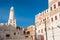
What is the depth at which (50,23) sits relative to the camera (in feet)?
126

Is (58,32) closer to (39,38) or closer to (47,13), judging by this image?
(47,13)

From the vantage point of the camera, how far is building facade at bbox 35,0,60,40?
3538cm

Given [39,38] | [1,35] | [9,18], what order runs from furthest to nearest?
[9,18] < [1,35] < [39,38]

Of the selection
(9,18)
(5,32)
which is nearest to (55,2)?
(5,32)

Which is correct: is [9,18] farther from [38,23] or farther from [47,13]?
[47,13]

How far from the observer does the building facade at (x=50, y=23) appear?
1393 inches

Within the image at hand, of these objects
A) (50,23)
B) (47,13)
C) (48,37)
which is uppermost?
(47,13)

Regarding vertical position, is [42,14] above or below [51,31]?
above

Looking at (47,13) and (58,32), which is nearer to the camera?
(58,32)

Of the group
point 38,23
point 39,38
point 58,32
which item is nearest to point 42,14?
point 38,23

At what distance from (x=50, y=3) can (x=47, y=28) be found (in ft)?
19.0

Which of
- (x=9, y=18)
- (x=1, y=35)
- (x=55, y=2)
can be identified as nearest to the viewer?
(x=55, y=2)

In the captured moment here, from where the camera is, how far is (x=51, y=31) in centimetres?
3756

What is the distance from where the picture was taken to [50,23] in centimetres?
3831
